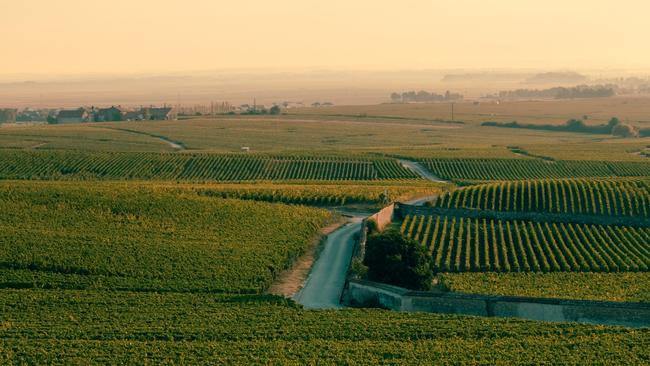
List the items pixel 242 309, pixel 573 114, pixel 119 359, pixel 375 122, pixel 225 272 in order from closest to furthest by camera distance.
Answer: pixel 119 359
pixel 242 309
pixel 225 272
pixel 375 122
pixel 573 114

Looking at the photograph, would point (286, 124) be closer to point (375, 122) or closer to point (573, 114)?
point (375, 122)

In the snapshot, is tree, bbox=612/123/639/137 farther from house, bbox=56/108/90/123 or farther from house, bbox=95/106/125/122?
house, bbox=56/108/90/123

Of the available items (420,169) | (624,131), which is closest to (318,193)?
(420,169)

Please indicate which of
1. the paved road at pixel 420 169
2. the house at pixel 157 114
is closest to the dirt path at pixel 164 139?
the house at pixel 157 114

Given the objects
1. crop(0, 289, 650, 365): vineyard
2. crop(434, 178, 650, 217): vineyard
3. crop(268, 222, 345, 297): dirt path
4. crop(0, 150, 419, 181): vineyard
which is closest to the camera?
crop(0, 289, 650, 365): vineyard

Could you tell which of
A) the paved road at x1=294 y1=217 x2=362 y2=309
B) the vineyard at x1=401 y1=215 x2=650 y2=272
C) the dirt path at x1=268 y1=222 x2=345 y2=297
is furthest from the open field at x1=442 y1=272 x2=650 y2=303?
the dirt path at x1=268 y1=222 x2=345 y2=297

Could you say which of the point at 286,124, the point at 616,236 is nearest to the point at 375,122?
the point at 286,124
